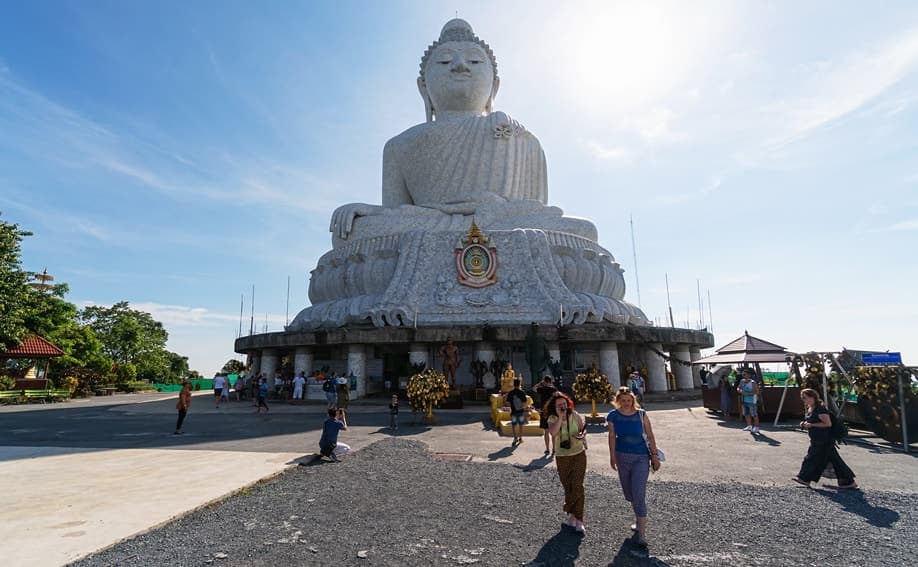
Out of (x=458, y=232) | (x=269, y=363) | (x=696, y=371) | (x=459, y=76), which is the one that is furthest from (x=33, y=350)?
(x=696, y=371)

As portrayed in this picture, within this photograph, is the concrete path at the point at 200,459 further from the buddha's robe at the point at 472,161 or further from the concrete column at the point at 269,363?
the buddha's robe at the point at 472,161

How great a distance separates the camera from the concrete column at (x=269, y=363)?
64.1ft

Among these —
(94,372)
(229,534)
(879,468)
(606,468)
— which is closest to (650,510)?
(606,468)

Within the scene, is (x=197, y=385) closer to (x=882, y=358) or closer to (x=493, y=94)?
(x=493, y=94)

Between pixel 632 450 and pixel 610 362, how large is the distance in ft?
42.5

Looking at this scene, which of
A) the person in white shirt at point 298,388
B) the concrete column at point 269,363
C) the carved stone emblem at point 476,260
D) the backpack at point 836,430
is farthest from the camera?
the concrete column at point 269,363

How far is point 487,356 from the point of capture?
16328mm

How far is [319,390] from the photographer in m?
16.9

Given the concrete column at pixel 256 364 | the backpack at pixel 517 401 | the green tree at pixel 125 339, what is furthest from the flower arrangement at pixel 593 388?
the green tree at pixel 125 339

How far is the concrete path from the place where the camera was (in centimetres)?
411

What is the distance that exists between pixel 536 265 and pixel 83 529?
52.7 feet

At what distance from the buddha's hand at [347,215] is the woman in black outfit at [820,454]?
18220 millimetres

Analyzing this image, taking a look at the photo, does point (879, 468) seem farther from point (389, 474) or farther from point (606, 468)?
point (389, 474)

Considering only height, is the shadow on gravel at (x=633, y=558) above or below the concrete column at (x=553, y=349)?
below
